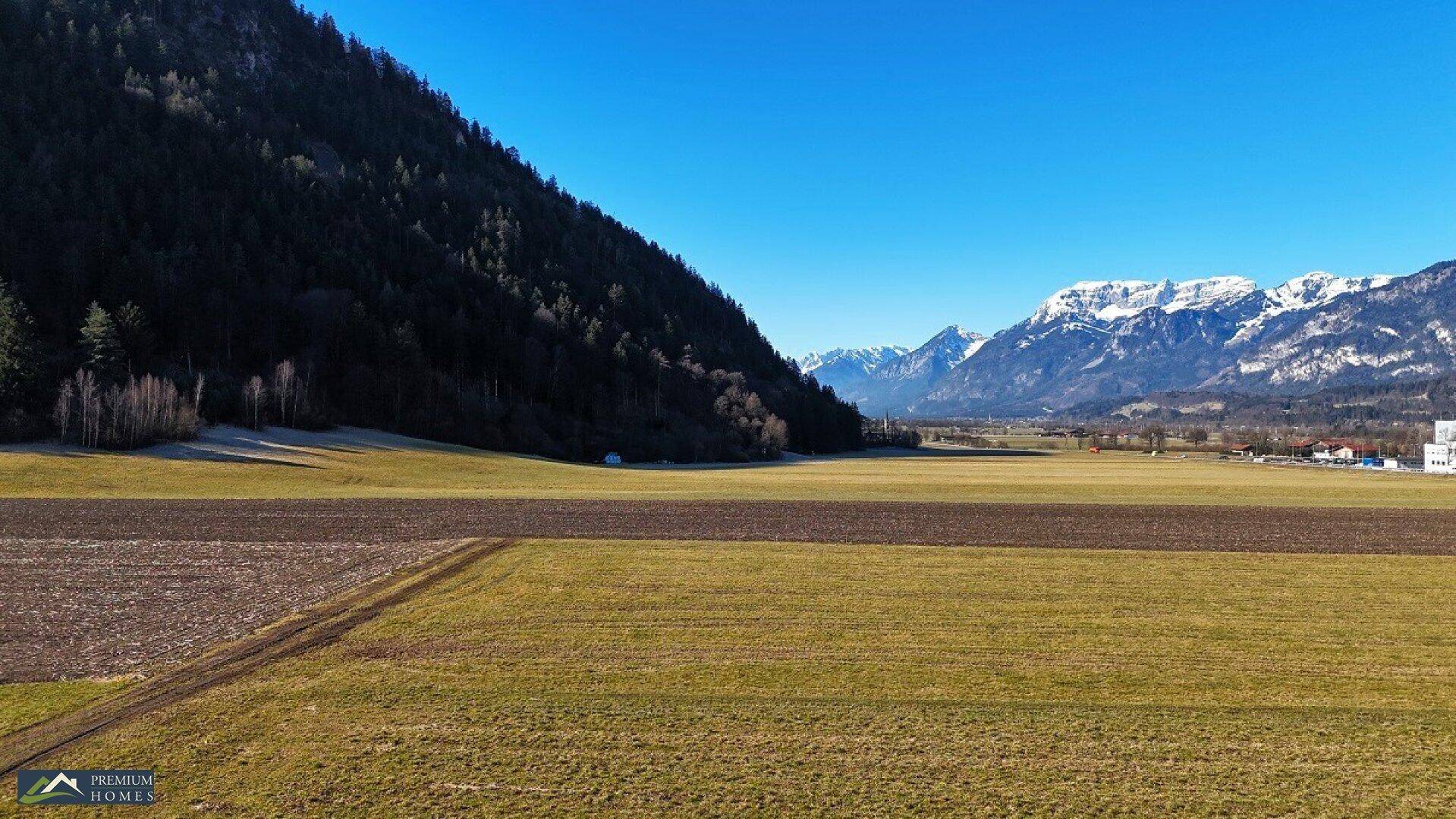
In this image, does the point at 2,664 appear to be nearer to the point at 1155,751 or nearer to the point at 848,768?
the point at 848,768

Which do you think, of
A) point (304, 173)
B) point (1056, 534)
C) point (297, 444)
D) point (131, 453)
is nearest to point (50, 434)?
point (131, 453)

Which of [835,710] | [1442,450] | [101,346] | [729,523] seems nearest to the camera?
[835,710]

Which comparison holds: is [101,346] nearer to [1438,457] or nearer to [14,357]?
[14,357]

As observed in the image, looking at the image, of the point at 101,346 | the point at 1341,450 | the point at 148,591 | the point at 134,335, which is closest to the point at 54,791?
the point at 148,591

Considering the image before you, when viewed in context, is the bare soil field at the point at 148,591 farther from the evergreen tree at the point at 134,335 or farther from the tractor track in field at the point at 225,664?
the evergreen tree at the point at 134,335

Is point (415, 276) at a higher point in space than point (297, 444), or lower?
higher

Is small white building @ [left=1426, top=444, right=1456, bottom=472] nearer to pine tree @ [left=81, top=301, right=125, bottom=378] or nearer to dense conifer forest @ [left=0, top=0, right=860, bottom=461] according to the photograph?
dense conifer forest @ [left=0, top=0, right=860, bottom=461]
